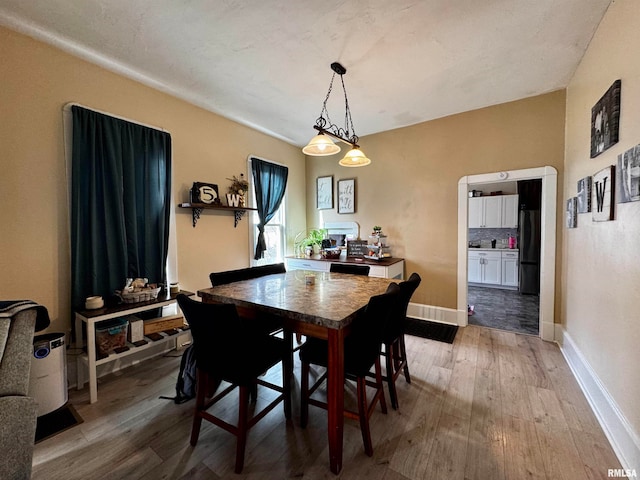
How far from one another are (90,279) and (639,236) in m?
3.77

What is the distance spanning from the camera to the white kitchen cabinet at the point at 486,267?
5.75 meters

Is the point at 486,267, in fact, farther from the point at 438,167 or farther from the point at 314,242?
the point at 314,242

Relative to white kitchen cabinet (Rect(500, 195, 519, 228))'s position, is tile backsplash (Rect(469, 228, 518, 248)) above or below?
below

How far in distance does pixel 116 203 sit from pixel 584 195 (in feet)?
13.1

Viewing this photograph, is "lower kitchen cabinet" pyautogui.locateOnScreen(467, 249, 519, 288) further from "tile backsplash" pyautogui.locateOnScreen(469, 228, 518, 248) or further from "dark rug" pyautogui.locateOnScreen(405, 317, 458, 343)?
"dark rug" pyautogui.locateOnScreen(405, 317, 458, 343)

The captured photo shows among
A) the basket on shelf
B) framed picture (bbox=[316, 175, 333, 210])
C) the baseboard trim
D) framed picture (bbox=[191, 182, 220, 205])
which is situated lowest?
the baseboard trim

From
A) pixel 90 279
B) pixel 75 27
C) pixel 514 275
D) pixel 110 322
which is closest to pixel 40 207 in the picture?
pixel 90 279

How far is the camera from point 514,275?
556 centimetres

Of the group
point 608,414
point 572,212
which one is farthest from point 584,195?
point 608,414

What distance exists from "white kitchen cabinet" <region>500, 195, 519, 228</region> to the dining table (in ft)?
15.6

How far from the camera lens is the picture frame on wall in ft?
6.93

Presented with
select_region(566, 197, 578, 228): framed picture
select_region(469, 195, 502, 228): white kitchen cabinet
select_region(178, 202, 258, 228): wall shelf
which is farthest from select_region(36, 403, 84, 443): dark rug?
select_region(469, 195, 502, 228): white kitchen cabinet

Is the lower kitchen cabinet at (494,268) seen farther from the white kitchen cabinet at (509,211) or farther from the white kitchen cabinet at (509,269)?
the white kitchen cabinet at (509,211)

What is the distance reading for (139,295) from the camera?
238 cm
